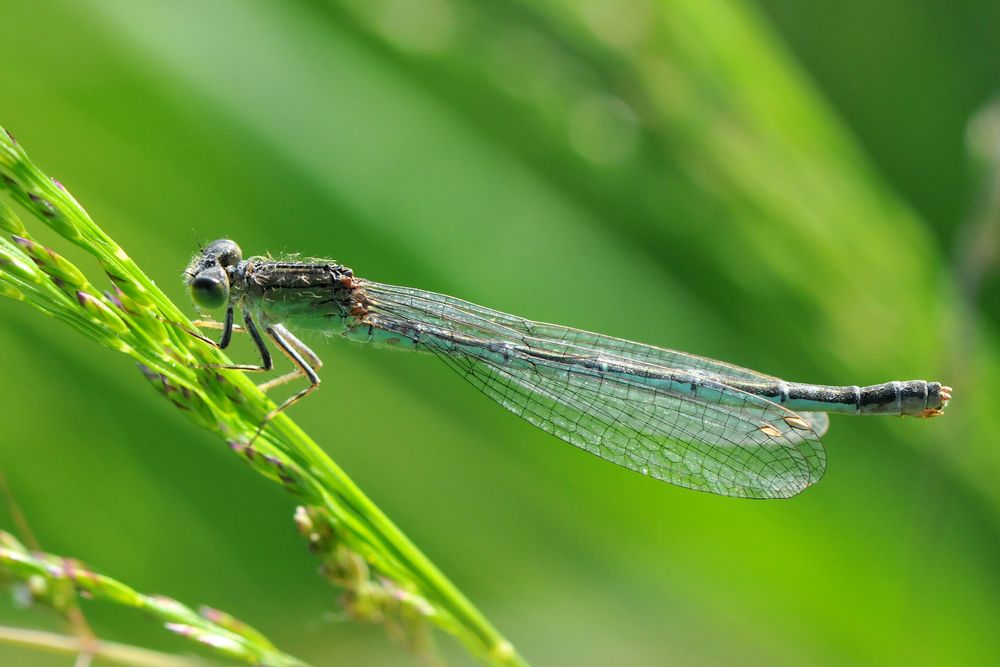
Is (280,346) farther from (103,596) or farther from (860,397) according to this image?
(860,397)

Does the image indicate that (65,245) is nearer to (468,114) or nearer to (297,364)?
(297,364)

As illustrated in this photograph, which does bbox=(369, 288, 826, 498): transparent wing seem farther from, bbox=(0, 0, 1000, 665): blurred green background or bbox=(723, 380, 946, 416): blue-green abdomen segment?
bbox=(0, 0, 1000, 665): blurred green background

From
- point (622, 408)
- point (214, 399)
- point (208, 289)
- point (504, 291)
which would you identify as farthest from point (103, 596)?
point (504, 291)

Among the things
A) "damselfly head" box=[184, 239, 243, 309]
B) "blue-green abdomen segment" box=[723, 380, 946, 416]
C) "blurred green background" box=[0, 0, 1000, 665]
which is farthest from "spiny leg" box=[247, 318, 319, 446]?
"blue-green abdomen segment" box=[723, 380, 946, 416]

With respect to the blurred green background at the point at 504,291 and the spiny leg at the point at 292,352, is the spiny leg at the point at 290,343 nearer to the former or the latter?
the spiny leg at the point at 292,352

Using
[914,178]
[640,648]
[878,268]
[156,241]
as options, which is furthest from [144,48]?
[914,178]

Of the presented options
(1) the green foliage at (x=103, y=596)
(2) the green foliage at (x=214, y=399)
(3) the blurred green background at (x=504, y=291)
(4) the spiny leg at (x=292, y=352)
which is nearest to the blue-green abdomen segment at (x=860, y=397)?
(3) the blurred green background at (x=504, y=291)
